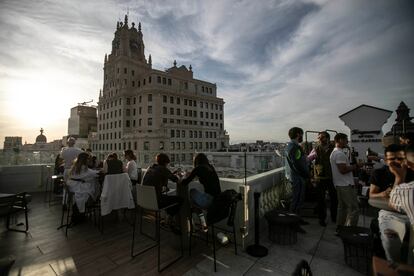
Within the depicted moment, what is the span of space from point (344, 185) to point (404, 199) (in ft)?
6.91

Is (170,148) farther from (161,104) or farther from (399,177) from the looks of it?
(399,177)

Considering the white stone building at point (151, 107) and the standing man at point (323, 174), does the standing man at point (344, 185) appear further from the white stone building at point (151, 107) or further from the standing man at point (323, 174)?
the white stone building at point (151, 107)

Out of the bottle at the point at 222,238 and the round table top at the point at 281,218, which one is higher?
the round table top at the point at 281,218

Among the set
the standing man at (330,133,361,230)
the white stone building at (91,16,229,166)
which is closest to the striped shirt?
the standing man at (330,133,361,230)

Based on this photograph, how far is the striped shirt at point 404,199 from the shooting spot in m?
2.00

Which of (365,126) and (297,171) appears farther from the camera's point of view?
(365,126)

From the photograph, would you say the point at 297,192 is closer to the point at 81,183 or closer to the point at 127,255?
the point at 127,255

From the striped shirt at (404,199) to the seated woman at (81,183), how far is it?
5.44 metres

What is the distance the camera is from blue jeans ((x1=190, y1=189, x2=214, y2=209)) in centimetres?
325

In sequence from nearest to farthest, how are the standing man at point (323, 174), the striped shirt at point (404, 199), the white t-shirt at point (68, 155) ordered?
the striped shirt at point (404, 199) → the standing man at point (323, 174) → the white t-shirt at point (68, 155)

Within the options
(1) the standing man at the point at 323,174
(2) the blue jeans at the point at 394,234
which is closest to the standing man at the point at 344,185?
(1) the standing man at the point at 323,174

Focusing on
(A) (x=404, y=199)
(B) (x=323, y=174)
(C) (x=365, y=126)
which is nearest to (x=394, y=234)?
(A) (x=404, y=199)

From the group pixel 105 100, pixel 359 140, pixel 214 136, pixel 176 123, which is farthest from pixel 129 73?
pixel 359 140

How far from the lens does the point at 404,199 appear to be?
→ 2070 mm
